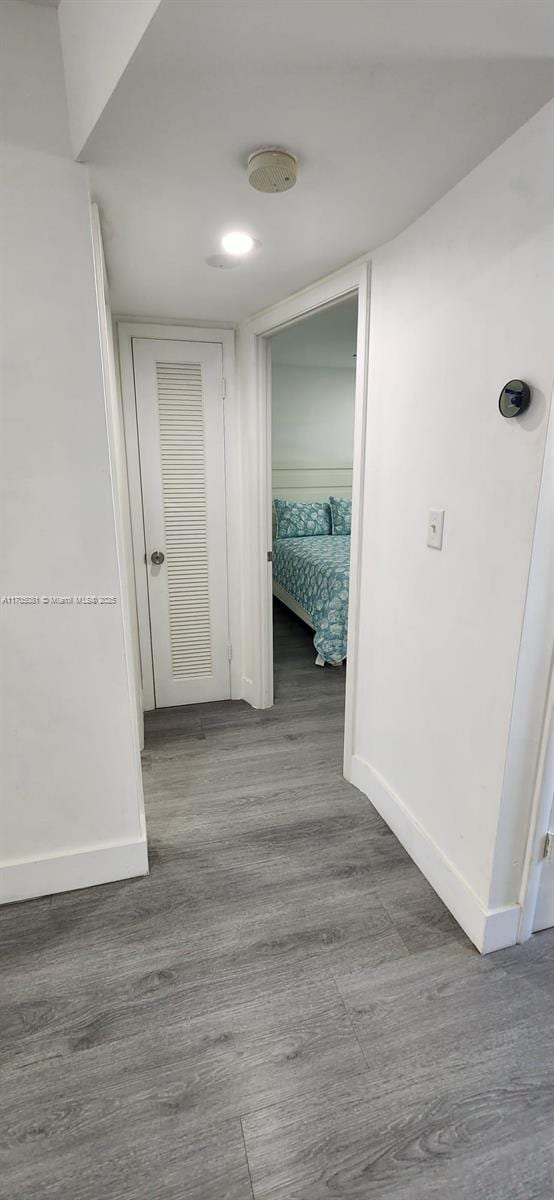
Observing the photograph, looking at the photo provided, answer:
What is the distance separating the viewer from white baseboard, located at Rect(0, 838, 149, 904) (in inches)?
68.9

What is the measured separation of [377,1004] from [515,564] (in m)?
1.20

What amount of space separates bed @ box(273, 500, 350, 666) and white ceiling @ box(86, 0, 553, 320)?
6.89 feet

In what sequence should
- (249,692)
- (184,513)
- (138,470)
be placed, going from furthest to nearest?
(249,692) < (184,513) < (138,470)

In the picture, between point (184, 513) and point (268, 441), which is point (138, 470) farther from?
point (268, 441)

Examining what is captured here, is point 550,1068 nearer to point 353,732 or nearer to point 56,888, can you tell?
point 353,732

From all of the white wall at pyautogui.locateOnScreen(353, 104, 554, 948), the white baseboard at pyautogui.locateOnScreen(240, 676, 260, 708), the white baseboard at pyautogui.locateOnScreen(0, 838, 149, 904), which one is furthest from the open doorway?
the white baseboard at pyautogui.locateOnScreen(0, 838, 149, 904)

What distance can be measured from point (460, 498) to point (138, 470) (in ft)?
5.87

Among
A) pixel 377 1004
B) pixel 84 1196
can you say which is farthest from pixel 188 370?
pixel 84 1196

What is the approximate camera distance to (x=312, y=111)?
108 cm

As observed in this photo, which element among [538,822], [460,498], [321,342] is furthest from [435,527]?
[321,342]

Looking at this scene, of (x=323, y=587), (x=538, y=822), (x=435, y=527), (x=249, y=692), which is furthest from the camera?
(x=323, y=587)

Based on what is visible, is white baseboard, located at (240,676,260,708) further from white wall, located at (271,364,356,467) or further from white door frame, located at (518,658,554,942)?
white wall, located at (271,364,356,467)

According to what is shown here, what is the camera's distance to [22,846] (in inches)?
68.8

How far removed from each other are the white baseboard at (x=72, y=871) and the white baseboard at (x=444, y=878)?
36.4 inches
